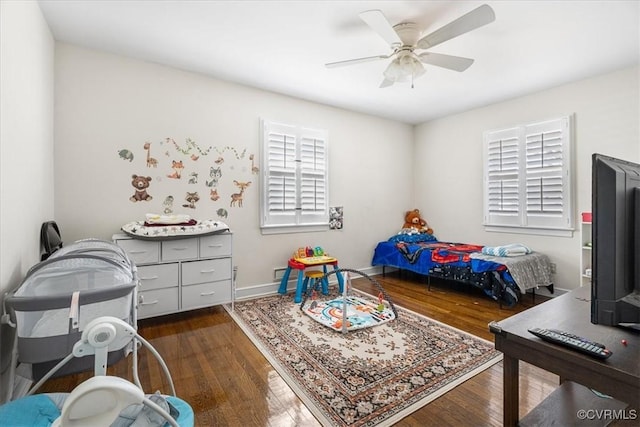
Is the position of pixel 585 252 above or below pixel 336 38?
below

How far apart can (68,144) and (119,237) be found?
39.2 inches

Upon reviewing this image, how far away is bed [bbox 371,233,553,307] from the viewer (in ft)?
10.7

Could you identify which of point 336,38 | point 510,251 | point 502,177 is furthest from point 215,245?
point 502,177

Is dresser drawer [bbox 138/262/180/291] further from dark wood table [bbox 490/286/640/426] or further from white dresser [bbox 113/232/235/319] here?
dark wood table [bbox 490/286/640/426]

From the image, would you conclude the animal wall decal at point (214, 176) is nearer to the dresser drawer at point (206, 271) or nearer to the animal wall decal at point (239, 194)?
the animal wall decal at point (239, 194)

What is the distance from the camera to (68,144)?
8.92 feet

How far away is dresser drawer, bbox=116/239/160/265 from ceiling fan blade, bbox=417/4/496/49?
2.89 meters

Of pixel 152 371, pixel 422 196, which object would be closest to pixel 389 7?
pixel 152 371

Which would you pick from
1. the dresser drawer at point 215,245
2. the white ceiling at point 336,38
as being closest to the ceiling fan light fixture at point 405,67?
the white ceiling at point 336,38

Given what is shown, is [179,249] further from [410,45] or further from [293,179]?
[410,45]

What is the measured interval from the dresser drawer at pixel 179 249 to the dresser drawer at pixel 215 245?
0.07 metres

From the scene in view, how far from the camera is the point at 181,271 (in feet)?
9.46

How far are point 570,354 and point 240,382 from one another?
1.77m

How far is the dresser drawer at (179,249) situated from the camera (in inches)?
111
